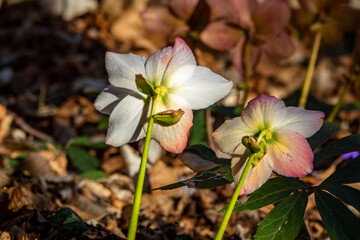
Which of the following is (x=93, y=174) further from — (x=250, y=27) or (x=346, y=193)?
(x=346, y=193)

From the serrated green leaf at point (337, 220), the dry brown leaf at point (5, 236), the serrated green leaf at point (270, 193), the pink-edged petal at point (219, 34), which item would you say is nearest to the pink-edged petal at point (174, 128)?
the serrated green leaf at point (270, 193)

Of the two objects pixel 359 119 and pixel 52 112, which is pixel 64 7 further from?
pixel 359 119

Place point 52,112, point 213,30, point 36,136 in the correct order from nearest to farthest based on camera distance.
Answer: point 213,30
point 36,136
point 52,112

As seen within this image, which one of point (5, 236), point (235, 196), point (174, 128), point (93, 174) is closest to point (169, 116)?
point (174, 128)

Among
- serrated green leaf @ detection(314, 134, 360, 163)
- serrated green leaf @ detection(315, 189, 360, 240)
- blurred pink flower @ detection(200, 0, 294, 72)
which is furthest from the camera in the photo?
blurred pink flower @ detection(200, 0, 294, 72)

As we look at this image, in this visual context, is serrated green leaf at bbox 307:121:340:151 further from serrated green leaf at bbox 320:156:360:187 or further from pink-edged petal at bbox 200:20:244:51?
pink-edged petal at bbox 200:20:244:51

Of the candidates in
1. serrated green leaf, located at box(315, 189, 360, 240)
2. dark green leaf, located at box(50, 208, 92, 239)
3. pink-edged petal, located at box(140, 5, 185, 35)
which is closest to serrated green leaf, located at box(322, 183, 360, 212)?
serrated green leaf, located at box(315, 189, 360, 240)

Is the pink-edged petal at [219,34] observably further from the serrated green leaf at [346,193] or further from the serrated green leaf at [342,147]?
the serrated green leaf at [346,193]

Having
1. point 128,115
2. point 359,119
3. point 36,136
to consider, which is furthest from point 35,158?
point 359,119
